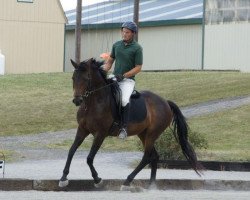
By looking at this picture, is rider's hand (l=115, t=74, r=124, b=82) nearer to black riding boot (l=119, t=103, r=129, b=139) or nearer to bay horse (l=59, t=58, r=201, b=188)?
bay horse (l=59, t=58, r=201, b=188)

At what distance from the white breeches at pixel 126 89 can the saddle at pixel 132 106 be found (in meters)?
0.07

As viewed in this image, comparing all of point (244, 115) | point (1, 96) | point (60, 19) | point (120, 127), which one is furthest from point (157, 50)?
point (120, 127)

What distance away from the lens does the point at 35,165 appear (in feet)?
67.5

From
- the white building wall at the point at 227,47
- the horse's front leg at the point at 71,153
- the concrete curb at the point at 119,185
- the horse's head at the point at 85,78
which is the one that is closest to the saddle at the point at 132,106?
the horse's head at the point at 85,78

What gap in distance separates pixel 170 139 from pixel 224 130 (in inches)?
373

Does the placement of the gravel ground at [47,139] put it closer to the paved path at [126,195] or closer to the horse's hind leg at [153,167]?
the horse's hind leg at [153,167]

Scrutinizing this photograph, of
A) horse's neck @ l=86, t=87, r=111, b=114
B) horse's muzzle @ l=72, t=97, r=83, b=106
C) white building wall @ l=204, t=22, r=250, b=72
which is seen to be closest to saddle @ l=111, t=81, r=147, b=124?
horse's neck @ l=86, t=87, r=111, b=114

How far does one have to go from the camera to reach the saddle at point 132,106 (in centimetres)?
1641

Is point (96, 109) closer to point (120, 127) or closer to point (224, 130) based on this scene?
point (120, 127)

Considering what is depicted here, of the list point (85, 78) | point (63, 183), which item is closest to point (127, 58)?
point (85, 78)

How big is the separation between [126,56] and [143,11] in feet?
154

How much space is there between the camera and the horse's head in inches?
615

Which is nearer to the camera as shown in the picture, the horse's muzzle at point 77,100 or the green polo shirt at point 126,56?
the horse's muzzle at point 77,100

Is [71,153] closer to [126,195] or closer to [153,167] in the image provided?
[126,195]
